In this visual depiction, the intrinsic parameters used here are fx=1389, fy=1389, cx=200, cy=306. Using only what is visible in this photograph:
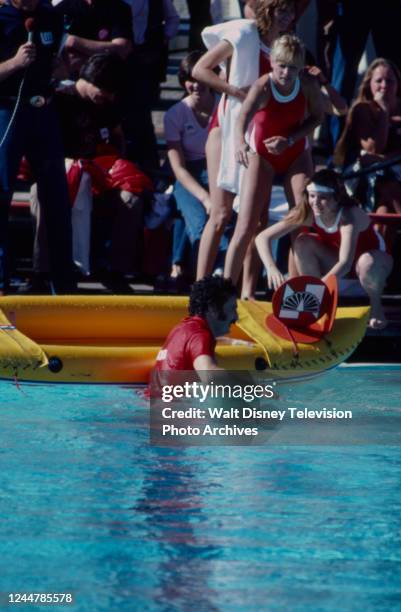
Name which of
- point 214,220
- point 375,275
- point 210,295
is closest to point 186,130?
point 214,220

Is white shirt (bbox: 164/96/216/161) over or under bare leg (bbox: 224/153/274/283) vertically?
over

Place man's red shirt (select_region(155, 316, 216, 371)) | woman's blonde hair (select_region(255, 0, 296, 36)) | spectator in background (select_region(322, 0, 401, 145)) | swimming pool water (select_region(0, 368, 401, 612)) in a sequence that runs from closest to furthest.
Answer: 1. swimming pool water (select_region(0, 368, 401, 612))
2. man's red shirt (select_region(155, 316, 216, 371))
3. woman's blonde hair (select_region(255, 0, 296, 36))
4. spectator in background (select_region(322, 0, 401, 145))

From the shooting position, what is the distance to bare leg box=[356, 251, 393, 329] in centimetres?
810

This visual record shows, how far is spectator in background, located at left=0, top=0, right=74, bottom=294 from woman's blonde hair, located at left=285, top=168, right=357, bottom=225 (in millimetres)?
1317

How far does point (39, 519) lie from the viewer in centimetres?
500

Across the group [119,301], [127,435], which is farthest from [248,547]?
[119,301]

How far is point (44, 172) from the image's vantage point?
26.2ft

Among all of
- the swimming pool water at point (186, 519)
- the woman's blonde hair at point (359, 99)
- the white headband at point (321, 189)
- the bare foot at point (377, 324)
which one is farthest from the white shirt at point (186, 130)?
the swimming pool water at point (186, 519)

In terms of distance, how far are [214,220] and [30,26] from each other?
1.53m

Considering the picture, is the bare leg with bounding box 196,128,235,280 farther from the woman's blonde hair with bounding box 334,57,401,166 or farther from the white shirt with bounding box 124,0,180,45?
the white shirt with bounding box 124,0,180,45

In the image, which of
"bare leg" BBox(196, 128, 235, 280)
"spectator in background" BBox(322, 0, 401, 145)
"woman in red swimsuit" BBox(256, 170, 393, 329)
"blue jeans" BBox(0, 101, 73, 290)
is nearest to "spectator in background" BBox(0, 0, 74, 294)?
"blue jeans" BBox(0, 101, 73, 290)

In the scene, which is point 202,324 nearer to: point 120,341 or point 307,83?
point 120,341

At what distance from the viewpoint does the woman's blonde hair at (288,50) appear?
773 cm

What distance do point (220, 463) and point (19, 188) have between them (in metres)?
3.80
